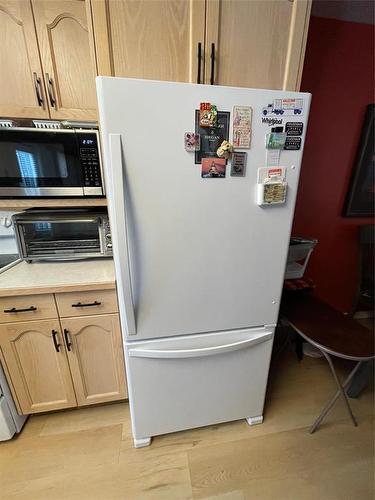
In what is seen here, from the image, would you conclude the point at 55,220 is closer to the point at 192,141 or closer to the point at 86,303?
the point at 86,303

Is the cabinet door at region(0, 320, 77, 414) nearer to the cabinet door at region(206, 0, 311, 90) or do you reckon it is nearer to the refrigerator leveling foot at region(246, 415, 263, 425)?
the refrigerator leveling foot at region(246, 415, 263, 425)

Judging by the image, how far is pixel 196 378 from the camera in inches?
45.5

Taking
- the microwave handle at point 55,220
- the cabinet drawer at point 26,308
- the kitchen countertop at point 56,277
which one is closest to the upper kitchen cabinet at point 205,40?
the microwave handle at point 55,220

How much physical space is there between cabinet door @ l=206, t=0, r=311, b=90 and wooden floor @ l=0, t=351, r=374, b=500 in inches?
73.0

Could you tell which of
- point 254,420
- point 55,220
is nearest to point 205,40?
point 55,220

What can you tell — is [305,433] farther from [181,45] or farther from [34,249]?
[181,45]

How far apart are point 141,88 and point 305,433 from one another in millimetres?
1915

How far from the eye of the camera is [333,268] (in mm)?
2086

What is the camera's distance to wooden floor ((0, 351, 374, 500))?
3.61 feet

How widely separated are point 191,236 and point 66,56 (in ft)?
3.50

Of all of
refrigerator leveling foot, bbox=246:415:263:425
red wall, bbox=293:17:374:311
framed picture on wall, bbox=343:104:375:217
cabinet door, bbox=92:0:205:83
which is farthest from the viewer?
framed picture on wall, bbox=343:104:375:217

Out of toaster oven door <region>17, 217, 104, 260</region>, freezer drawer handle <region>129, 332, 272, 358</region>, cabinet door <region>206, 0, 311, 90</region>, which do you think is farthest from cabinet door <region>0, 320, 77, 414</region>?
cabinet door <region>206, 0, 311, 90</region>

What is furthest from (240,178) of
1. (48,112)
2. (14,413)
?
(14,413)

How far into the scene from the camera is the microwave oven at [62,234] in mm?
1261
